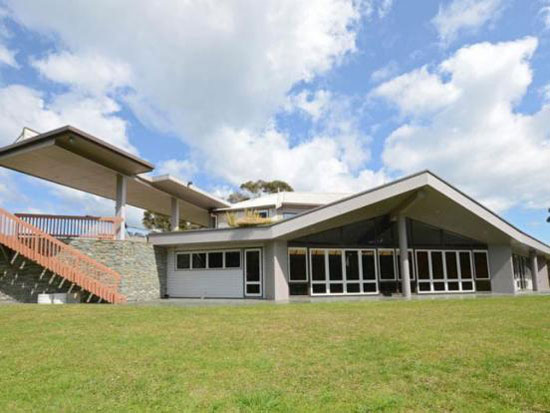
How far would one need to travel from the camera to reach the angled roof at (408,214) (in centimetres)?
1471

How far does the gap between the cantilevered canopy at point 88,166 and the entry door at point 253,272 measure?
5804mm

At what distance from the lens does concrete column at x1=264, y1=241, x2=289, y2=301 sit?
48.2 ft

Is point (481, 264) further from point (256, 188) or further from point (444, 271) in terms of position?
point (256, 188)

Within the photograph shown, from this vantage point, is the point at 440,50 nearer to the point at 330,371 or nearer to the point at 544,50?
the point at 544,50

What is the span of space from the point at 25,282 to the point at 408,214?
16.3 metres

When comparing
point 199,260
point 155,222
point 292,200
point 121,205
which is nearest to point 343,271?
point 199,260

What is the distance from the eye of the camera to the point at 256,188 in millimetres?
44812

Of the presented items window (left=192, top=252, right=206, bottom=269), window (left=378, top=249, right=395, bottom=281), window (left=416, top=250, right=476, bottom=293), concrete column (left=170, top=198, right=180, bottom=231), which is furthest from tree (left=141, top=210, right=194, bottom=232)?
window (left=416, top=250, right=476, bottom=293)

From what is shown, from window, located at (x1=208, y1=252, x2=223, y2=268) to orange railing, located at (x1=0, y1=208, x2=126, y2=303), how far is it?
3944 mm

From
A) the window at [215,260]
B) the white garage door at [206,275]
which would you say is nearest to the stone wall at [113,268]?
the white garage door at [206,275]

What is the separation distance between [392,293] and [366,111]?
861cm

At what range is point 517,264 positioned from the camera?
2173cm

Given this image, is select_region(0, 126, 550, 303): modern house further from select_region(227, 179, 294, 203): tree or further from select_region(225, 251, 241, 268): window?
select_region(227, 179, 294, 203): tree

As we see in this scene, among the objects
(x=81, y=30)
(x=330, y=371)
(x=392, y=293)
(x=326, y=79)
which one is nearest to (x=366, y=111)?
(x=326, y=79)
